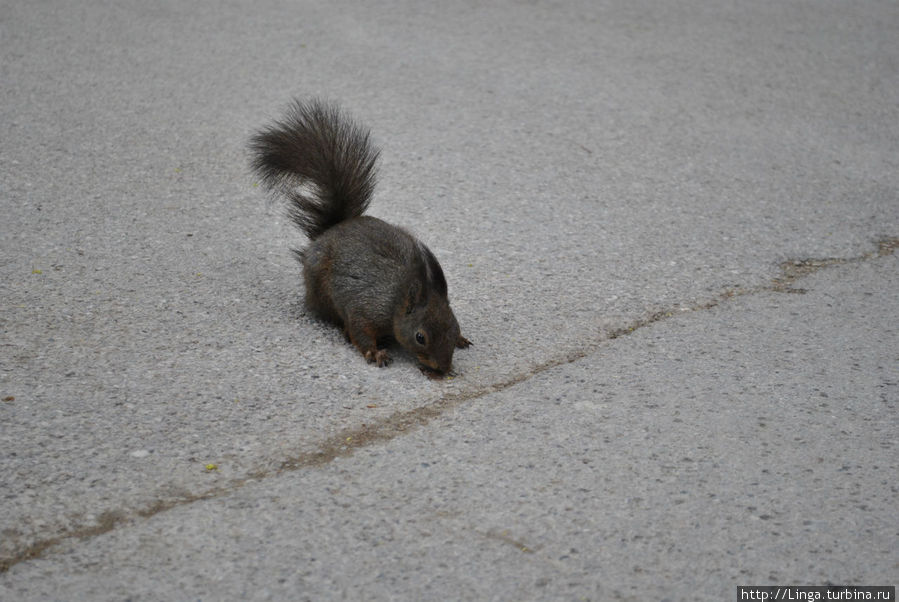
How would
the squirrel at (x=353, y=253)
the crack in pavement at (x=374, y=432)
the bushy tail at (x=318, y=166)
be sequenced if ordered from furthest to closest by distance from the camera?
1. the bushy tail at (x=318, y=166)
2. the squirrel at (x=353, y=253)
3. the crack in pavement at (x=374, y=432)

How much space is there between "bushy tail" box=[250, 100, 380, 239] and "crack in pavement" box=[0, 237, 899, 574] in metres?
1.12

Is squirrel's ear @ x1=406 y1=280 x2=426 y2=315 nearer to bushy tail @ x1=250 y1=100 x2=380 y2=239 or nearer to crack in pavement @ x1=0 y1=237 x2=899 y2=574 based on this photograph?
crack in pavement @ x1=0 y1=237 x2=899 y2=574

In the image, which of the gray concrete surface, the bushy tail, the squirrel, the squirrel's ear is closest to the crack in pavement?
the gray concrete surface

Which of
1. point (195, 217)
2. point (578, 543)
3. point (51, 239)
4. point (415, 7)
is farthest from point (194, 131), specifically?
point (578, 543)

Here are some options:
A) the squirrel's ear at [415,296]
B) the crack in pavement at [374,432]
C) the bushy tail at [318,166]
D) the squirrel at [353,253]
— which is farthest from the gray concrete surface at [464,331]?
the bushy tail at [318,166]

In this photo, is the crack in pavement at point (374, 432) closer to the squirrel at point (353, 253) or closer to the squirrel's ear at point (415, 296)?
the squirrel at point (353, 253)

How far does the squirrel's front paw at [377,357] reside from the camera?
144 inches

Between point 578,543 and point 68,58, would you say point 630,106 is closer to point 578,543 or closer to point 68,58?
point 68,58

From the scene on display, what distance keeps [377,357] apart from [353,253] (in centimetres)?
47

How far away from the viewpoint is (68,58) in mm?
6898

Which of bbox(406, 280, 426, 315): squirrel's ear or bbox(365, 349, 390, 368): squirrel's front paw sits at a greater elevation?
bbox(406, 280, 426, 315): squirrel's ear

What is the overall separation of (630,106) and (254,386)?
14.5ft

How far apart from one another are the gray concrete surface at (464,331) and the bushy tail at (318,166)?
15.6 inches

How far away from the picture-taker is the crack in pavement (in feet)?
8.33
